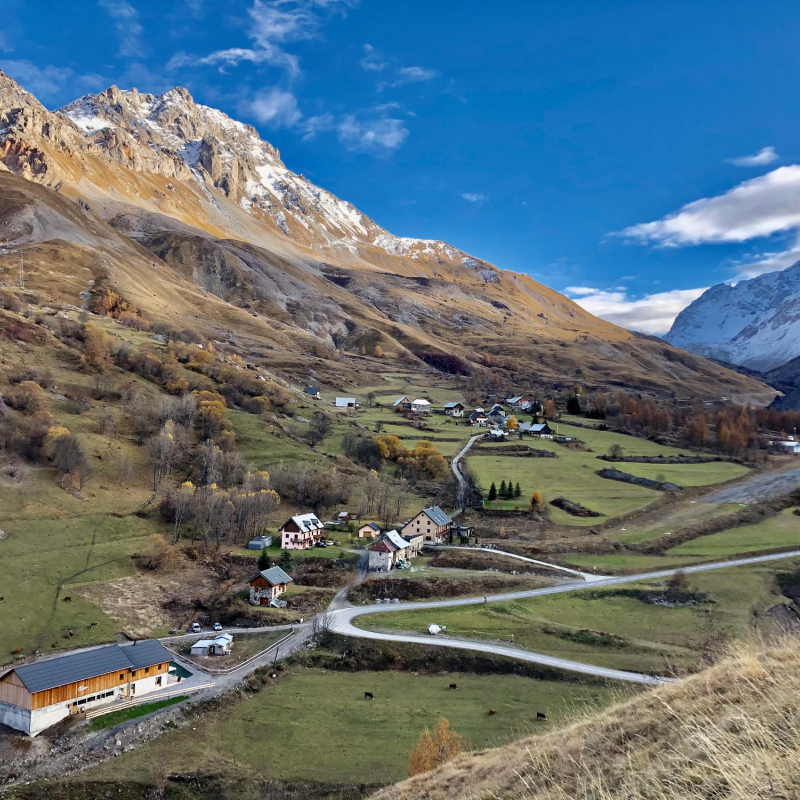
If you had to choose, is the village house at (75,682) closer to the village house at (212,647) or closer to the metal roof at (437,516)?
the village house at (212,647)

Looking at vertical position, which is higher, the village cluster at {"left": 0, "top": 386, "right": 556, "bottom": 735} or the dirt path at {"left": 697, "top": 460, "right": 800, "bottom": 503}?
the dirt path at {"left": 697, "top": 460, "right": 800, "bottom": 503}

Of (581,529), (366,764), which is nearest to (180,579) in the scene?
(366,764)

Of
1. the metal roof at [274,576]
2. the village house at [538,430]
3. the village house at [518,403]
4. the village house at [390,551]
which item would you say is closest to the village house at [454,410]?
the village house at [518,403]

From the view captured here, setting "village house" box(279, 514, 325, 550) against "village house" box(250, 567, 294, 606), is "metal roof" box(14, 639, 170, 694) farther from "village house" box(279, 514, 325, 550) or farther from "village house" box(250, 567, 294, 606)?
"village house" box(279, 514, 325, 550)

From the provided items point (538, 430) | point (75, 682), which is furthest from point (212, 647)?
point (538, 430)

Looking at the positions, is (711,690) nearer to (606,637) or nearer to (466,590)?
(606,637)

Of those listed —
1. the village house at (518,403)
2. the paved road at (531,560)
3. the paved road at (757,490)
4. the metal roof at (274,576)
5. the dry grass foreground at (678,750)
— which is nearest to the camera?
the dry grass foreground at (678,750)

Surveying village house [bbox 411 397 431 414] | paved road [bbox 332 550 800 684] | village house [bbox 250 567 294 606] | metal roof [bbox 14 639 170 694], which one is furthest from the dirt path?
metal roof [bbox 14 639 170 694]
